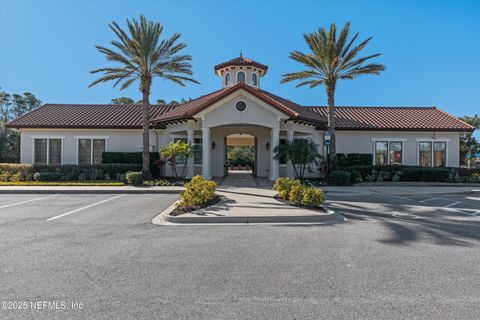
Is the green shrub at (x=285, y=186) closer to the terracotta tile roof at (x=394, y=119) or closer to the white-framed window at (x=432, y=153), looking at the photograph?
the terracotta tile roof at (x=394, y=119)

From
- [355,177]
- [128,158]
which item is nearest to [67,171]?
[128,158]

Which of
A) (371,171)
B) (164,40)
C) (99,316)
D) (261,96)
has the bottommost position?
(99,316)

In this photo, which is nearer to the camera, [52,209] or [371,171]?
[52,209]

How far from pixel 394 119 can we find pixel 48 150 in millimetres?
26471

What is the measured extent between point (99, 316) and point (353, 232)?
5.79m

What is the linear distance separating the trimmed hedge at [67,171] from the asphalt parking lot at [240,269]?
438 inches

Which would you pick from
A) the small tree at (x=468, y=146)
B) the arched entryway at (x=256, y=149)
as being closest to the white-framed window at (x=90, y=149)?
the arched entryway at (x=256, y=149)

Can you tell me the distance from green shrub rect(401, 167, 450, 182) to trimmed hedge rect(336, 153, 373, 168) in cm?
247

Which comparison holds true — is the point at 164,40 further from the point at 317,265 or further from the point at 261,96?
the point at 317,265

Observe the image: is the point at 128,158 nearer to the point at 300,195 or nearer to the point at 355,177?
the point at 300,195

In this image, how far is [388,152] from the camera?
73.3 feet

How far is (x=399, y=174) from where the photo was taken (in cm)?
1972

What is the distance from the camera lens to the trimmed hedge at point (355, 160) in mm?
21077

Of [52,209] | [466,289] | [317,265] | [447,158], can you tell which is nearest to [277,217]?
[317,265]
